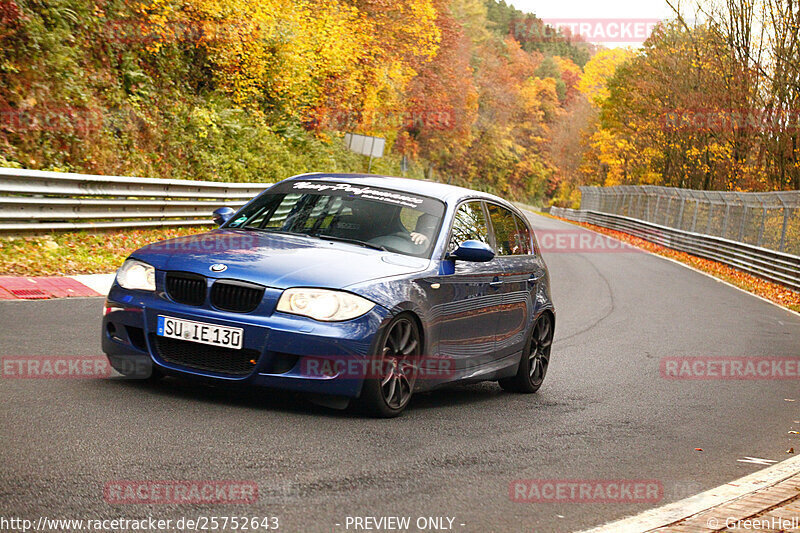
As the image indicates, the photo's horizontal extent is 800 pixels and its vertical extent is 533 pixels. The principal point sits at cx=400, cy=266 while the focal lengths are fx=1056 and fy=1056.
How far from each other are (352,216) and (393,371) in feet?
4.79

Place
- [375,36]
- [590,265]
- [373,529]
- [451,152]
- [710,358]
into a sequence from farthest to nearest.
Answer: [451,152] < [375,36] < [590,265] < [710,358] < [373,529]

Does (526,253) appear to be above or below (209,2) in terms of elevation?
below

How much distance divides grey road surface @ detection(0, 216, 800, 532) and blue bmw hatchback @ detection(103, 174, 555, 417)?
0.92ft

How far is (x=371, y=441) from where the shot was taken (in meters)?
6.15

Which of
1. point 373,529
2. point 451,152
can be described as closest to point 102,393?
point 373,529

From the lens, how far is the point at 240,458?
534cm

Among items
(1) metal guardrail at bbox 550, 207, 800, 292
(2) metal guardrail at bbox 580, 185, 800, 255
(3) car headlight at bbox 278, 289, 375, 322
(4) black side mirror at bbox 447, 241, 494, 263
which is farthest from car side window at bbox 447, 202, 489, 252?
(2) metal guardrail at bbox 580, 185, 800, 255

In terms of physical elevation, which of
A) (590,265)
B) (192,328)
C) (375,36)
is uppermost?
(375,36)

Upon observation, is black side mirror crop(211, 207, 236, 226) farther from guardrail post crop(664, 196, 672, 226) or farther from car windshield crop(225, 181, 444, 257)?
guardrail post crop(664, 196, 672, 226)

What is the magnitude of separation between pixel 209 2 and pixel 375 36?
772 inches

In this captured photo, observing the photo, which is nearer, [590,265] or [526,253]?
[526,253]

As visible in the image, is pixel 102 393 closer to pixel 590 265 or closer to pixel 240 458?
pixel 240 458

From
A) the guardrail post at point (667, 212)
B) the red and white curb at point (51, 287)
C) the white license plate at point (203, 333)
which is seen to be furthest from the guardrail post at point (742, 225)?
the white license plate at point (203, 333)

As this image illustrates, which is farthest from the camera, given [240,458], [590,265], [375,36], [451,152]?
[451,152]
